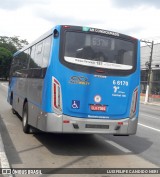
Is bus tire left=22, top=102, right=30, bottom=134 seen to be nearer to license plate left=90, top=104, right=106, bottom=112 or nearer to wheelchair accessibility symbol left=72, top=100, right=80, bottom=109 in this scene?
wheelchair accessibility symbol left=72, top=100, right=80, bottom=109

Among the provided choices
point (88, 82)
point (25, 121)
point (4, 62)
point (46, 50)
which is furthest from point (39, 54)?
point (4, 62)

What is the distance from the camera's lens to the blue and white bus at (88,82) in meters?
8.55

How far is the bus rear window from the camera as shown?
28.8 feet

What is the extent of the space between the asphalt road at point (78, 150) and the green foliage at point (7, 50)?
280 ft

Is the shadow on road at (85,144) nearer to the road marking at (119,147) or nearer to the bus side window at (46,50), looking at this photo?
the road marking at (119,147)

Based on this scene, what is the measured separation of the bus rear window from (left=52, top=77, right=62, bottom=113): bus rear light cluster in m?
0.62

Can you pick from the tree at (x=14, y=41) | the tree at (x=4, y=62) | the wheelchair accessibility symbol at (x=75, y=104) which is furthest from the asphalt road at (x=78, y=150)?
the tree at (x=14, y=41)

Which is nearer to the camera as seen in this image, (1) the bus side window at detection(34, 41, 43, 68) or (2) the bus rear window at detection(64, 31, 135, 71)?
(2) the bus rear window at detection(64, 31, 135, 71)

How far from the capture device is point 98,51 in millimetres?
9008

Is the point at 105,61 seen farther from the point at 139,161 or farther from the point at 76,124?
the point at 139,161

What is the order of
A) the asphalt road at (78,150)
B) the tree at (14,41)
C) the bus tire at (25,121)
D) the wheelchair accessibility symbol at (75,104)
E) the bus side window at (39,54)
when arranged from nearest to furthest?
the asphalt road at (78,150) < the wheelchair accessibility symbol at (75,104) < the bus side window at (39,54) < the bus tire at (25,121) < the tree at (14,41)

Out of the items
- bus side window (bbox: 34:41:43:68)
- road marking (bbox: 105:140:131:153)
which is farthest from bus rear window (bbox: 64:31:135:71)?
road marking (bbox: 105:140:131:153)

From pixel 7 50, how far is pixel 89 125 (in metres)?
95.0

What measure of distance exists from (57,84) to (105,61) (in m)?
1.40
